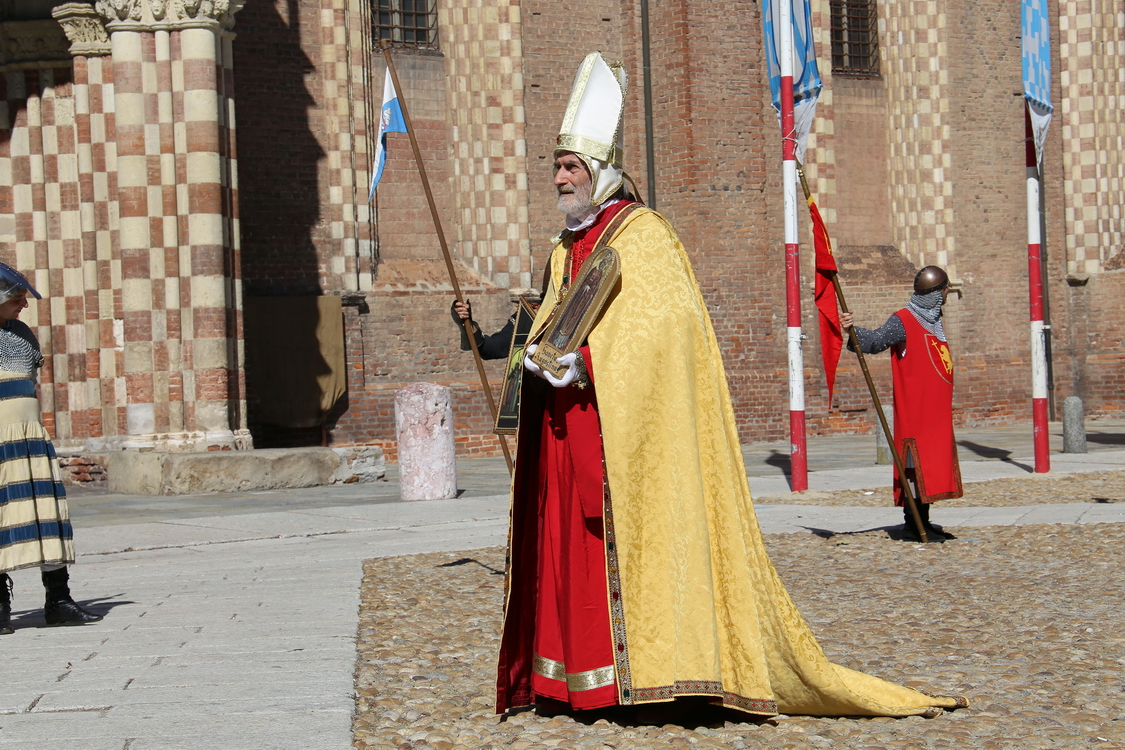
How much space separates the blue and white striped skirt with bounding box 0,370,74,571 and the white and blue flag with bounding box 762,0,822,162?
7707 millimetres

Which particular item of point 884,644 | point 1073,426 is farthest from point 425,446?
point 1073,426

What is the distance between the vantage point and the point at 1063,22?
2267 centimetres

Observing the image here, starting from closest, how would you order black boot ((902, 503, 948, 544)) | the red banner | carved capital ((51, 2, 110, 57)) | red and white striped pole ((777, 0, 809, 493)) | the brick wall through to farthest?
the red banner, black boot ((902, 503, 948, 544)), red and white striped pole ((777, 0, 809, 493)), carved capital ((51, 2, 110, 57)), the brick wall

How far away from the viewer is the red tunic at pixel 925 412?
8.35 meters

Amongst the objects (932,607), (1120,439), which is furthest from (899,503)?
(1120,439)

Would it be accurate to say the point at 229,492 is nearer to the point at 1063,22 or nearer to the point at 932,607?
the point at 932,607

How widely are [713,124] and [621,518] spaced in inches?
613

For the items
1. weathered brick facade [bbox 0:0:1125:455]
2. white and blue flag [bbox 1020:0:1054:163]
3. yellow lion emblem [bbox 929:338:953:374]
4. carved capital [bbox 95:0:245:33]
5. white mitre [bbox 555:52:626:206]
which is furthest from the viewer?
weathered brick facade [bbox 0:0:1125:455]

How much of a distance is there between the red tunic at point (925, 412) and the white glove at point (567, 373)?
476cm

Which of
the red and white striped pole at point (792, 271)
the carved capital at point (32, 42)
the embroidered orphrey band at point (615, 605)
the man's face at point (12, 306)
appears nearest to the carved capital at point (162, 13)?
the carved capital at point (32, 42)

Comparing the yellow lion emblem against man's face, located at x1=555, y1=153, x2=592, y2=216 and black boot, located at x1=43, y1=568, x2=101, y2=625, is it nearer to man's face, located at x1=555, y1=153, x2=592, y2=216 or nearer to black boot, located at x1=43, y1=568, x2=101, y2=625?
man's face, located at x1=555, y1=153, x2=592, y2=216

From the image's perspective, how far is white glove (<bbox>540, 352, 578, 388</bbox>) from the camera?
415cm

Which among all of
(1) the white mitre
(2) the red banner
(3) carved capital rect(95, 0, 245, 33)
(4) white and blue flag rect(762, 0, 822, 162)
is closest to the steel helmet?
(2) the red banner

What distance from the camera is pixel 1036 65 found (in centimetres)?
1271
